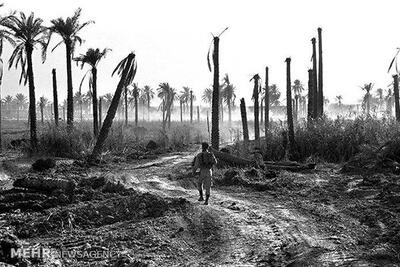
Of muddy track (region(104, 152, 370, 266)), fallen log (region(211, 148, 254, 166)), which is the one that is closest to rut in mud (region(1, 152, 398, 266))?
muddy track (region(104, 152, 370, 266))

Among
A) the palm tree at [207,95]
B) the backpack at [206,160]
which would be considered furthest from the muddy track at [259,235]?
the palm tree at [207,95]

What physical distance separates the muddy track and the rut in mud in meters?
0.01

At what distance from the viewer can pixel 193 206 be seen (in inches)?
369

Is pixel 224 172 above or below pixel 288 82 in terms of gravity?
below

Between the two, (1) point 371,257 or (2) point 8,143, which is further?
(2) point 8,143

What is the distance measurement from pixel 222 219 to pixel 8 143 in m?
24.2

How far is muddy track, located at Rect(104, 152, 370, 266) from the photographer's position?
6.32 metres

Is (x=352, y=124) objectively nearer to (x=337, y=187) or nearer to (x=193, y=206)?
(x=337, y=187)

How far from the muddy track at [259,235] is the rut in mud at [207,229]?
1 cm

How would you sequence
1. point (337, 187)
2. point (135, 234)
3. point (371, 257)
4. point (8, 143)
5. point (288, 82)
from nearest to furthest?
1. point (371, 257)
2. point (135, 234)
3. point (337, 187)
4. point (288, 82)
5. point (8, 143)

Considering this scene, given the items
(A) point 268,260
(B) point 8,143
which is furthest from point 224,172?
(B) point 8,143

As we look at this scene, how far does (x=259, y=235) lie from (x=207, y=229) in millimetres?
1005

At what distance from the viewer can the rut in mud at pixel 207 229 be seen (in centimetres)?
640

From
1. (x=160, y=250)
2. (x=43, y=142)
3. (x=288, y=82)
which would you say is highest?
(x=288, y=82)
